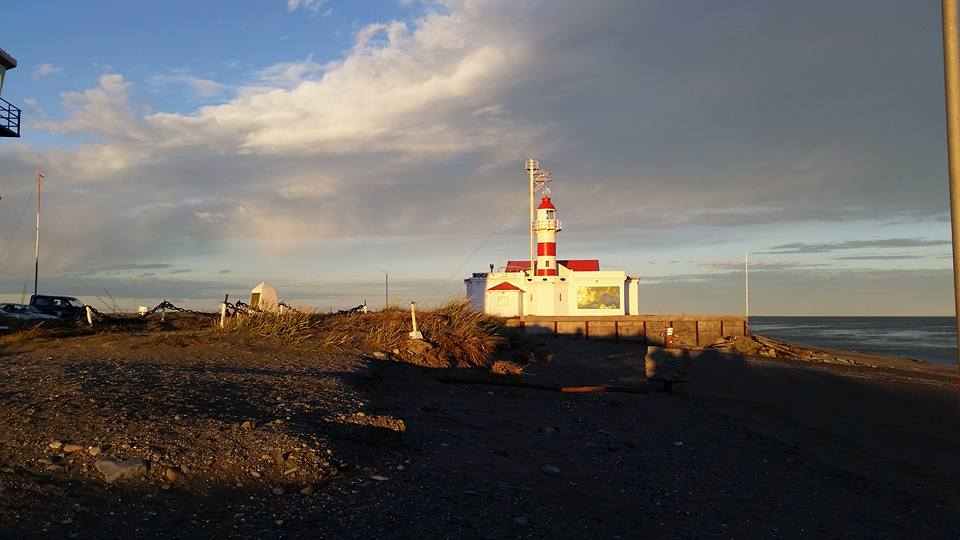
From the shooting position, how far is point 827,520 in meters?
6.78

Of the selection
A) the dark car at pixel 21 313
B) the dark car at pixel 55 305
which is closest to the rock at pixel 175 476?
the dark car at pixel 21 313

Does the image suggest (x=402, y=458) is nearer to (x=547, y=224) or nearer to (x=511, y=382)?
(x=511, y=382)

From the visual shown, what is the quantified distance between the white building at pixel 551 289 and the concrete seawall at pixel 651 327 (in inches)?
279

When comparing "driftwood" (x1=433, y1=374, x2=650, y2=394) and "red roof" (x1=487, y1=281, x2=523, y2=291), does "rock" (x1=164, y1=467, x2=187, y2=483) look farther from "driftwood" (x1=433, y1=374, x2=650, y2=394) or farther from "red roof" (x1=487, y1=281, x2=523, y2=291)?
"red roof" (x1=487, y1=281, x2=523, y2=291)

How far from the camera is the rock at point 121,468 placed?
17.9 ft

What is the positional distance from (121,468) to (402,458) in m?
2.60

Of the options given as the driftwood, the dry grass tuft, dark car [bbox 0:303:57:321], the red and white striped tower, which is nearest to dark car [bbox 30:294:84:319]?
dark car [bbox 0:303:57:321]

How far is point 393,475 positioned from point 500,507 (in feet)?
3.75

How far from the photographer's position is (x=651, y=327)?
3928 centimetres

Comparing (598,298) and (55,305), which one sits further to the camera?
(598,298)

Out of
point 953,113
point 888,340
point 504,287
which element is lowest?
point 888,340

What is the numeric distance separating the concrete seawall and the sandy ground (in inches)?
990

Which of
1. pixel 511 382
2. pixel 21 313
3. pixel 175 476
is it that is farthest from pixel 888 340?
pixel 175 476

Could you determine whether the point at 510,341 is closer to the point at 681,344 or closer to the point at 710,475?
the point at 710,475
